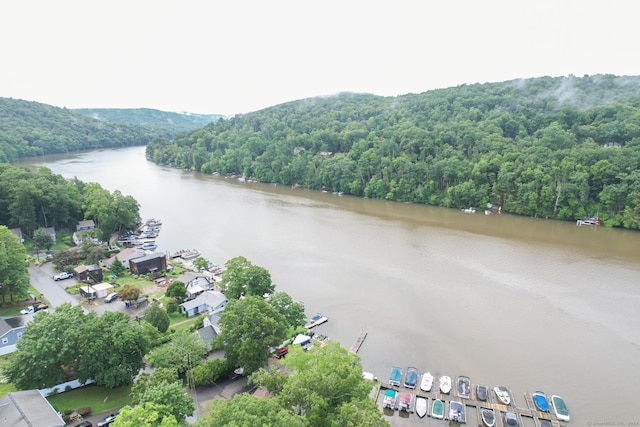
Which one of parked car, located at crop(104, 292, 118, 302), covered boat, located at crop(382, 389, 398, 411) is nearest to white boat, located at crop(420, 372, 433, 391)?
covered boat, located at crop(382, 389, 398, 411)

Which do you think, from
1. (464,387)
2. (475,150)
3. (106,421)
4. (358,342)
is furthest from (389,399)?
(475,150)

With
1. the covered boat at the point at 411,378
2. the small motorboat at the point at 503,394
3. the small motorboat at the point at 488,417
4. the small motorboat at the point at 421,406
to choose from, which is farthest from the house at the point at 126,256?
the small motorboat at the point at 503,394

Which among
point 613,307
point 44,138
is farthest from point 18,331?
point 44,138

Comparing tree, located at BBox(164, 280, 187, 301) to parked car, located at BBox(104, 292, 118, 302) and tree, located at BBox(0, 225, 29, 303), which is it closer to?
parked car, located at BBox(104, 292, 118, 302)

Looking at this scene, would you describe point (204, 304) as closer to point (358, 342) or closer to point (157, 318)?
point (157, 318)

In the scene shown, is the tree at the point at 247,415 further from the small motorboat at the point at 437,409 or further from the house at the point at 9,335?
the house at the point at 9,335
